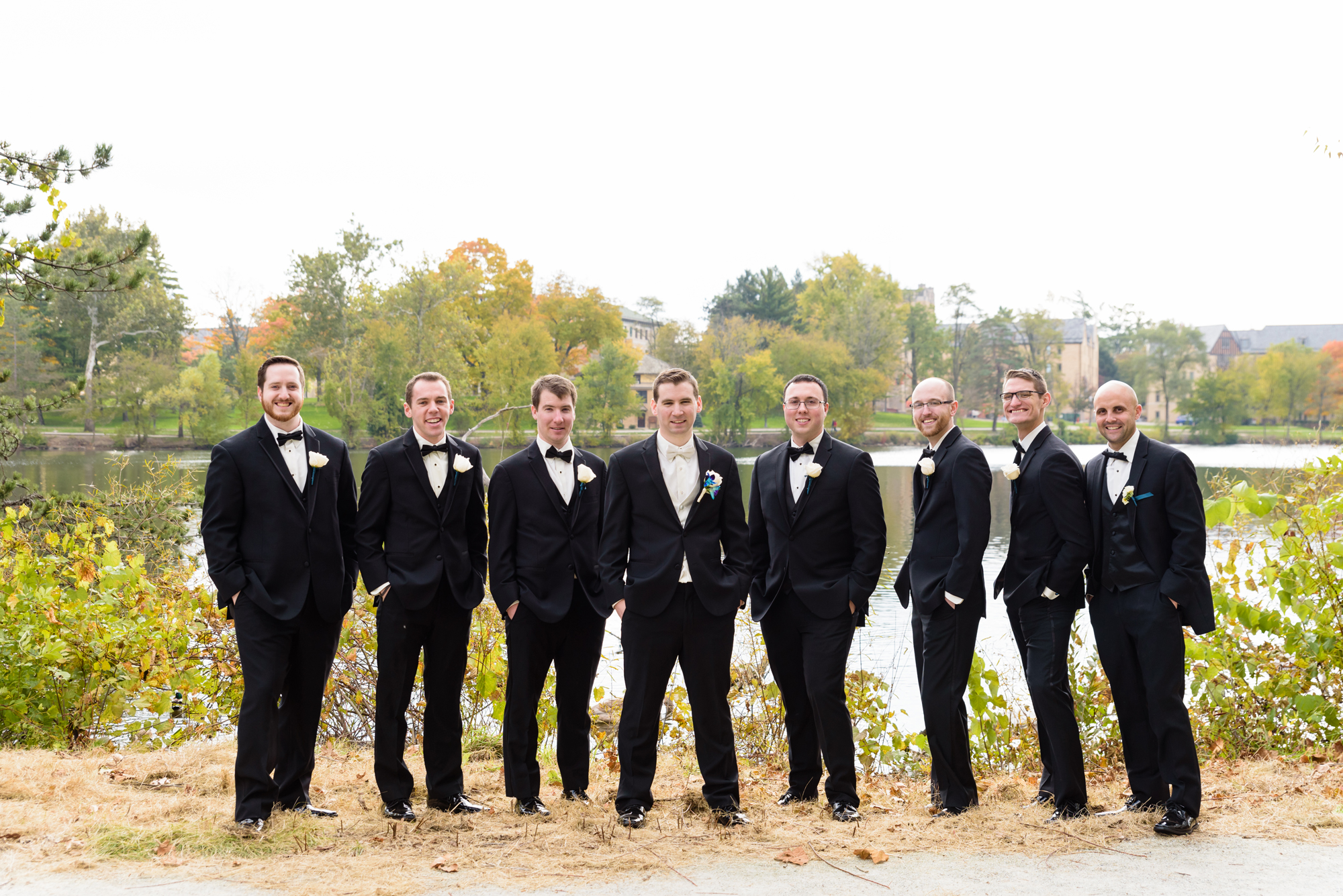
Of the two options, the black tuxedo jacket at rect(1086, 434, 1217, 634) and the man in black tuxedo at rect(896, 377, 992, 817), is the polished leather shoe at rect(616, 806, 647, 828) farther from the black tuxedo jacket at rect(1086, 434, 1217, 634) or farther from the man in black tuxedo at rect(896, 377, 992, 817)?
the black tuxedo jacket at rect(1086, 434, 1217, 634)

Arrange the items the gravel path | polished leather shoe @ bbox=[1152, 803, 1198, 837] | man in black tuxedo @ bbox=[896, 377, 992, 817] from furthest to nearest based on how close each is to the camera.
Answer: man in black tuxedo @ bbox=[896, 377, 992, 817], polished leather shoe @ bbox=[1152, 803, 1198, 837], the gravel path

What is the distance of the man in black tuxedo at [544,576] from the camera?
191 inches

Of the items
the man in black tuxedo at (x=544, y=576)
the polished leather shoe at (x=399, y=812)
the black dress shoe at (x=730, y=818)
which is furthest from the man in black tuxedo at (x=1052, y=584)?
the polished leather shoe at (x=399, y=812)

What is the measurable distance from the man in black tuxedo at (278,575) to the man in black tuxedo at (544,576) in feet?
2.57

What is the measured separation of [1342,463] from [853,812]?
396 centimetres

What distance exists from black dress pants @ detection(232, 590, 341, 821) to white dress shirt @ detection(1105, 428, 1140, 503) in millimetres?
3763

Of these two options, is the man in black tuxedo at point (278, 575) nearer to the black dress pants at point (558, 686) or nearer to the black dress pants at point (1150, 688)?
the black dress pants at point (558, 686)

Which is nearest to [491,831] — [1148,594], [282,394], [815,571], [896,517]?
[815,571]

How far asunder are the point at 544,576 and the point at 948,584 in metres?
1.93

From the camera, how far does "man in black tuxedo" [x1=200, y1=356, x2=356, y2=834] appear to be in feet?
14.6

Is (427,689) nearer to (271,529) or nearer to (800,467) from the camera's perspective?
(271,529)

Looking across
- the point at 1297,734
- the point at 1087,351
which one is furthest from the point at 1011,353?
the point at 1297,734

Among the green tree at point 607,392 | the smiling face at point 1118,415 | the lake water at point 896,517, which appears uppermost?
the green tree at point 607,392

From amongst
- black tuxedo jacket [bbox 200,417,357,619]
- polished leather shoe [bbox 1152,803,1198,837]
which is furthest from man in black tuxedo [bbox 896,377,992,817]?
black tuxedo jacket [bbox 200,417,357,619]
